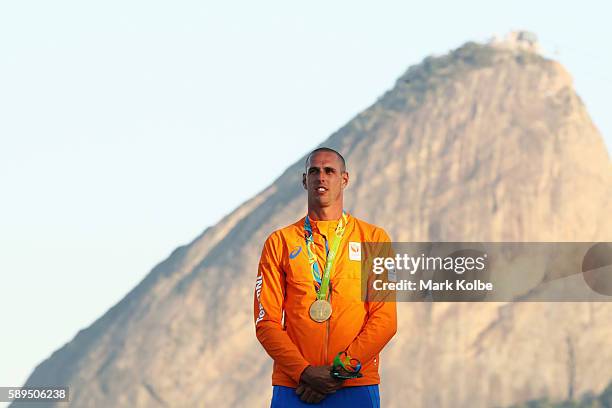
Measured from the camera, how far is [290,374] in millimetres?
7430

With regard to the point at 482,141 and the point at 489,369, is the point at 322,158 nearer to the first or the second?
the point at 489,369

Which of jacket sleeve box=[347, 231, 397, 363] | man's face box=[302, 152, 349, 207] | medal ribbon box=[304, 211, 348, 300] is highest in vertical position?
man's face box=[302, 152, 349, 207]

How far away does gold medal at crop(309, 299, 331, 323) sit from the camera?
7.45 m

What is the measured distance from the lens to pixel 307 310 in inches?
295

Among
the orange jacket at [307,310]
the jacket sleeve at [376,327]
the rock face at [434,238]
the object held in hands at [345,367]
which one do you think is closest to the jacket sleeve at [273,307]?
the orange jacket at [307,310]

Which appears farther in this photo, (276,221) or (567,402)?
(276,221)

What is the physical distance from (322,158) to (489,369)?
60.1 meters

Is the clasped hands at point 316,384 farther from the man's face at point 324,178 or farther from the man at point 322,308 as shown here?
the man's face at point 324,178

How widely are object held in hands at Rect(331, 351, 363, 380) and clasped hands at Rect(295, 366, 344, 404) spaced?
4 cm

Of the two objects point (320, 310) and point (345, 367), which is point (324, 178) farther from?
point (345, 367)

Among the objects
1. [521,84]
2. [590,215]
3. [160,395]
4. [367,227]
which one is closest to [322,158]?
[367,227]

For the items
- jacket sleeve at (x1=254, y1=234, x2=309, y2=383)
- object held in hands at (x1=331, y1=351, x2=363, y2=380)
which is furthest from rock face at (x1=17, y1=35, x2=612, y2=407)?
object held in hands at (x1=331, y1=351, x2=363, y2=380)

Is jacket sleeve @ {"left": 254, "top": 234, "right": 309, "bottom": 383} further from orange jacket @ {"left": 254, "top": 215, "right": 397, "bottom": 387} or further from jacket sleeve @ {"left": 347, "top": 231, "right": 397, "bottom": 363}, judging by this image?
jacket sleeve @ {"left": 347, "top": 231, "right": 397, "bottom": 363}

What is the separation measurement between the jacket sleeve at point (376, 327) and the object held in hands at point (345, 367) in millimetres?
39
